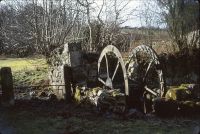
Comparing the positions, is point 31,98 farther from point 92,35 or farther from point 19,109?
point 92,35

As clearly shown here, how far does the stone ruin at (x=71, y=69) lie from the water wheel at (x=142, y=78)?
1.42 meters

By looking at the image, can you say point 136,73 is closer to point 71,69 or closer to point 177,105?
point 71,69

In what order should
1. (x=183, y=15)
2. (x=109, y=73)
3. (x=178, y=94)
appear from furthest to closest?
1. (x=109, y=73)
2. (x=178, y=94)
3. (x=183, y=15)

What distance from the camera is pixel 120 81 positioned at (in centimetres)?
1366

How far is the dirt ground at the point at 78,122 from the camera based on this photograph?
26.5 feet

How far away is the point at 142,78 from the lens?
12.5 m

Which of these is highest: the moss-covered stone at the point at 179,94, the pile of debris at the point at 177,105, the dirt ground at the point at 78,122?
the moss-covered stone at the point at 179,94

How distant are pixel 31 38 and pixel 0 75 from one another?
21.3ft

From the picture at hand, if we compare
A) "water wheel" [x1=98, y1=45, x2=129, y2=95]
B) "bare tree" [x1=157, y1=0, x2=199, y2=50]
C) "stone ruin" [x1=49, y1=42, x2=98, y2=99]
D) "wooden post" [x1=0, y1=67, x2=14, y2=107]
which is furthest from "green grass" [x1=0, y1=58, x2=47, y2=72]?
"bare tree" [x1=157, y1=0, x2=199, y2=50]

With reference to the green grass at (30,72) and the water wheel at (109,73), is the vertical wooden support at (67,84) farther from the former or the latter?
the green grass at (30,72)

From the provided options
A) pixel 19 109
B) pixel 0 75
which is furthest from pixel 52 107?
pixel 0 75

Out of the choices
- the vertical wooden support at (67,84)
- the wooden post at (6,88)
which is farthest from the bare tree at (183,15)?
the wooden post at (6,88)

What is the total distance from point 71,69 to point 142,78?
7.72 feet

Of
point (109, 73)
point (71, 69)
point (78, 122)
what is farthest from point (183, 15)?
point (109, 73)
